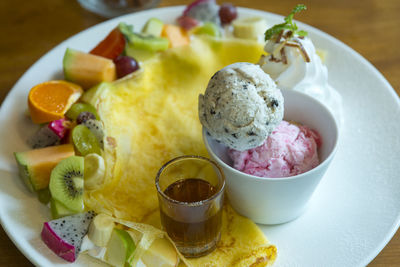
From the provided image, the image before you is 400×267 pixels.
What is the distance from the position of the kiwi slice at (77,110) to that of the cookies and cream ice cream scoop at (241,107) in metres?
0.56

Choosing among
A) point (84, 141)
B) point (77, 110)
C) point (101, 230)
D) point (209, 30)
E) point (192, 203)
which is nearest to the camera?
point (192, 203)

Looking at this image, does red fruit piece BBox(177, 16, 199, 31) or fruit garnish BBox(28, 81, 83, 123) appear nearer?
fruit garnish BBox(28, 81, 83, 123)

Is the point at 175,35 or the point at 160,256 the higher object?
the point at 175,35

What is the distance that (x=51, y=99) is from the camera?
6.07 ft

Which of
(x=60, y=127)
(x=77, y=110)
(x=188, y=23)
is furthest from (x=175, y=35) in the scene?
(x=60, y=127)

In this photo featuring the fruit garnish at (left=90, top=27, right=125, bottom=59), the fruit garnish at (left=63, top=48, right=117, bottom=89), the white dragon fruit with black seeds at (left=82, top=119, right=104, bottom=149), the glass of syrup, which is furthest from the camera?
the fruit garnish at (left=90, top=27, right=125, bottom=59)

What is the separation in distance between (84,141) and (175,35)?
76cm

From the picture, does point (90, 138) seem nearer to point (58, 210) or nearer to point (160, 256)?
point (58, 210)

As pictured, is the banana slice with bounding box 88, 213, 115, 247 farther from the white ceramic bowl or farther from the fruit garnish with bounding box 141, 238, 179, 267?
the white ceramic bowl

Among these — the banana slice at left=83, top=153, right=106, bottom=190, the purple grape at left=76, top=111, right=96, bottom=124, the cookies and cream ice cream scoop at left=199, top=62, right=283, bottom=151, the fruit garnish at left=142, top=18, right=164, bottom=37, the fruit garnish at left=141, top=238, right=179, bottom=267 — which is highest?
the cookies and cream ice cream scoop at left=199, top=62, right=283, bottom=151

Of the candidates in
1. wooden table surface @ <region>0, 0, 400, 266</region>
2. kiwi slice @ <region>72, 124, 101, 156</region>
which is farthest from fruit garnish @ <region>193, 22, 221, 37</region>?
kiwi slice @ <region>72, 124, 101, 156</region>

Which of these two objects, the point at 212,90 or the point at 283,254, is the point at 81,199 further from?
the point at 283,254

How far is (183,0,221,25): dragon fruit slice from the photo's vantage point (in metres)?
2.26

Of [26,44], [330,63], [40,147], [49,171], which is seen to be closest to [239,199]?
[49,171]
